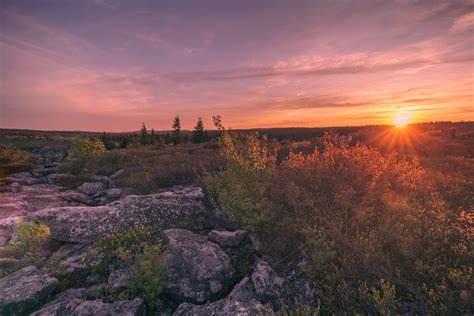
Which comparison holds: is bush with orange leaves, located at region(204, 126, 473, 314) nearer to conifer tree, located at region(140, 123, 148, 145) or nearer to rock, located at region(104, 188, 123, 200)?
rock, located at region(104, 188, 123, 200)

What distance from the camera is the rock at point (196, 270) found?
4.78 meters

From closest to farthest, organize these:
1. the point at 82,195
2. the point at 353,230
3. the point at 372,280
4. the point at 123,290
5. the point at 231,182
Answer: the point at 372,280, the point at 123,290, the point at 353,230, the point at 231,182, the point at 82,195

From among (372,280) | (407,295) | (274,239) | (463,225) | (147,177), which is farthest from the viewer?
(147,177)

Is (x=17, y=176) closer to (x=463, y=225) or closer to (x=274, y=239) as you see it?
(x=274, y=239)

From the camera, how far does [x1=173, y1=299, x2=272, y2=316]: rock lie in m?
3.89

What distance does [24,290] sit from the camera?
4711 mm

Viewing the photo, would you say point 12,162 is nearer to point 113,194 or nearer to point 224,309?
point 113,194

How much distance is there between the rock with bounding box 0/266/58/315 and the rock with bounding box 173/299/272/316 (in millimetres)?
2394

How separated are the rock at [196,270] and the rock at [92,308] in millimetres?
699

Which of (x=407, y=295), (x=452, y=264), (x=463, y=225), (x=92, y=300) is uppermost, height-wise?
(x=463, y=225)

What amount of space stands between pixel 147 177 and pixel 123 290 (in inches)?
354

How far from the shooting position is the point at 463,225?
4426 mm


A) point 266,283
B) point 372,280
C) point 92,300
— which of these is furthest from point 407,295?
point 92,300

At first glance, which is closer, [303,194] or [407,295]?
[407,295]
